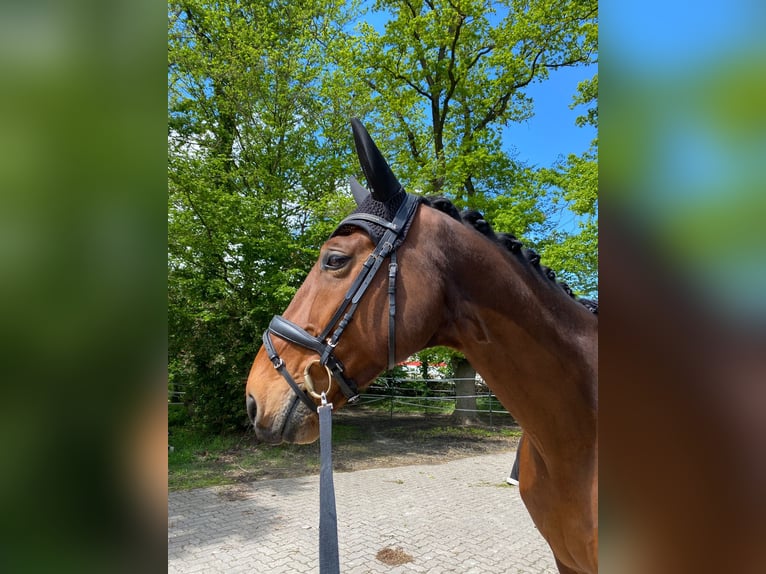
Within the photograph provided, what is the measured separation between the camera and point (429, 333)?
163 cm

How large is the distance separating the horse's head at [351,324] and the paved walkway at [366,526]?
340cm

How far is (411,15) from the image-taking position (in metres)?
11.1

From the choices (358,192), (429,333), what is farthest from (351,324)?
(358,192)

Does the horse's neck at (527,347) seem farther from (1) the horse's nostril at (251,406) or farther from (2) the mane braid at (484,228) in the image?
(1) the horse's nostril at (251,406)

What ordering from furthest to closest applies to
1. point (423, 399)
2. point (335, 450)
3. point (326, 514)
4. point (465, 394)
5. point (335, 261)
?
point (423, 399)
point (465, 394)
point (335, 450)
point (335, 261)
point (326, 514)

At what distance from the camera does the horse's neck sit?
1603 millimetres

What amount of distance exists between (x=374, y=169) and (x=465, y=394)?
11.0m

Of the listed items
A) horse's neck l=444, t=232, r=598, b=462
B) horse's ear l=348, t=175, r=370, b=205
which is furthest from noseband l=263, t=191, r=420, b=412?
horse's ear l=348, t=175, r=370, b=205

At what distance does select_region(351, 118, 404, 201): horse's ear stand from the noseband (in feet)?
0.47

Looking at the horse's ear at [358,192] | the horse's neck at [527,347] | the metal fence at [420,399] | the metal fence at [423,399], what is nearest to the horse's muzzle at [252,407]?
the horse's neck at [527,347]

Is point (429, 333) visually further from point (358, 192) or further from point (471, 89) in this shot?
point (471, 89)
